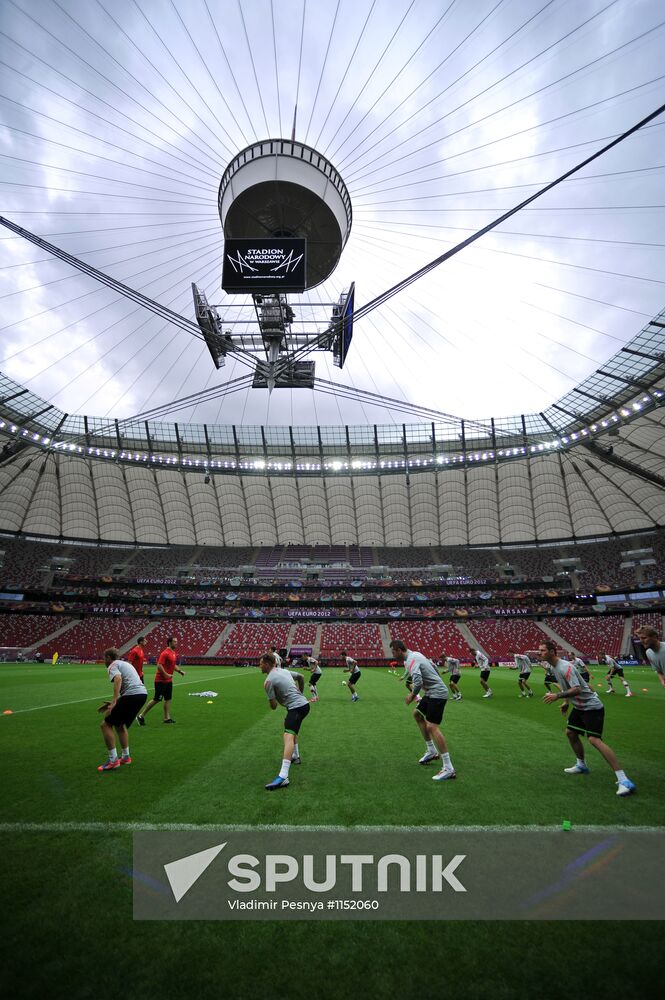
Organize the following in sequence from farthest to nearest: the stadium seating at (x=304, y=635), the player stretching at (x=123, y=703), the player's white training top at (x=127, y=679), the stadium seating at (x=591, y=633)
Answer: the stadium seating at (x=304, y=635)
the stadium seating at (x=591, y=633)
the player's white training top at (x=127, y=679)
the player stretching at (x=123, y=703)

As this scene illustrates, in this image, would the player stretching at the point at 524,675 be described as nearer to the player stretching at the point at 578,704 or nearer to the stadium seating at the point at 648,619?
the player stretching at the point at 578,704

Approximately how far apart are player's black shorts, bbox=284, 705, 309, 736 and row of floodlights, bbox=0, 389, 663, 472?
4777 cm

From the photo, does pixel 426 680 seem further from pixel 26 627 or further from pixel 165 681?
pixel 26 627

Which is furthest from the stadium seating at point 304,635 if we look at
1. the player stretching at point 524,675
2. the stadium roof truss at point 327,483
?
the player stretching at point 524,675

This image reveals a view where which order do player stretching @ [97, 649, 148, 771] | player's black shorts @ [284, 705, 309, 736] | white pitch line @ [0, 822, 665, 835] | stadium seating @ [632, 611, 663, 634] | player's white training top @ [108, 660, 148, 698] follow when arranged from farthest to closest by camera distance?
stadium seating @ [632, 611, 663, 634], player's white training top @ [108, 660, 148, 698], player stretching @ [97, 649, 148, 771], player's black shorts @ [284, 705, 309, 736], white pitch line @ [0, 822, 665, 835]

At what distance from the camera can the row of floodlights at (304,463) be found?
1864 inches

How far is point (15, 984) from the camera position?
2518mm

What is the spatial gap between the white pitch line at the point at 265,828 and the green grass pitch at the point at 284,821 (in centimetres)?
11

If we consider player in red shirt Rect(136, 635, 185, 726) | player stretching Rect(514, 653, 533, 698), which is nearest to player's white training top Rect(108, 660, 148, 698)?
player in red shirt Rect(136, 635, 185, 726)

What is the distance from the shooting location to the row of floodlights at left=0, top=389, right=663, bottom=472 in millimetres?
47344

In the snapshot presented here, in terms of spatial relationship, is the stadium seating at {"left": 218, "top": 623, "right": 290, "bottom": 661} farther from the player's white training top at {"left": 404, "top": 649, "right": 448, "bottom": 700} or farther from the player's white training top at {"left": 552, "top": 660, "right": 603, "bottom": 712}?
the player's white training top at {"left": 552, "top": 660, "right": 603, "bottom": 712}

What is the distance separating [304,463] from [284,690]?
55.3 meters

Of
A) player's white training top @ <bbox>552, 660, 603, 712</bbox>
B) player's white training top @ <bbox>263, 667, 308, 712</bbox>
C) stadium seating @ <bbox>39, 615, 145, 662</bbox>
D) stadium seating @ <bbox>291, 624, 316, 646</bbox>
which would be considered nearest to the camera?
player's white training top @ <bbox>552, 660, 603, 712</bbox>

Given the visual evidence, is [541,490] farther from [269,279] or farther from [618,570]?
[269,279]
